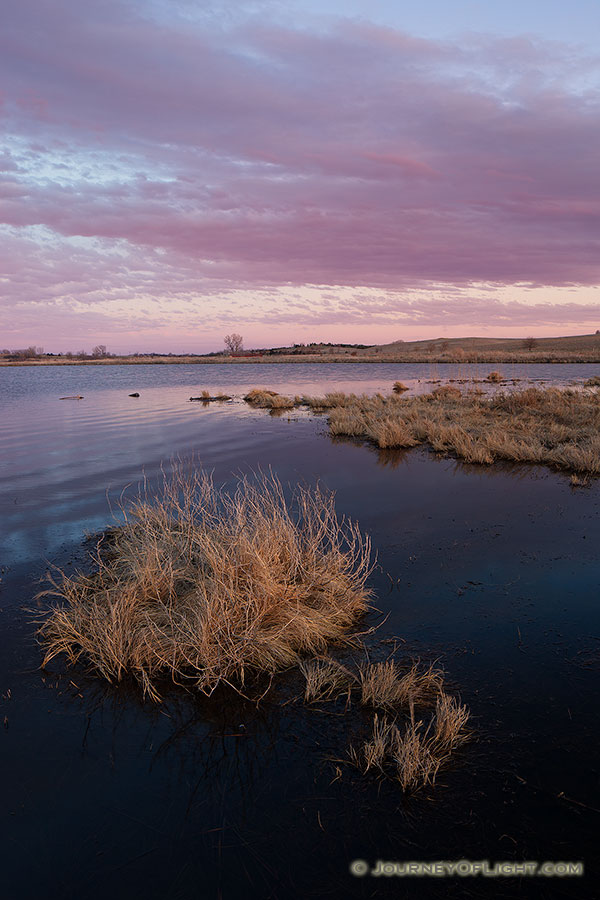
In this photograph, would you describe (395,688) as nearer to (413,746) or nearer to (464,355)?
(413,746)

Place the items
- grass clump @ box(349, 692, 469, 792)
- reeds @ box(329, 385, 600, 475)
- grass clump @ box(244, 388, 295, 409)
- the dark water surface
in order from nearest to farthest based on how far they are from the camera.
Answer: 1. the dark water surface
2. grass clump @ box(349, 692, 469, 792)
3. reeds @ box(329, 385, 600, 475)
4. grass clump @ box(244, 388, 295, 409)

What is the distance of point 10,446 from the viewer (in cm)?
1758

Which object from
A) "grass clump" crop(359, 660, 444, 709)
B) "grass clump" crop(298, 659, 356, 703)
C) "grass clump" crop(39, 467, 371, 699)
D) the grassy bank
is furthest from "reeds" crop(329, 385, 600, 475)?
"grass clump" crop(298, 659, 356, 703)

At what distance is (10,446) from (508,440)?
16.5 metres

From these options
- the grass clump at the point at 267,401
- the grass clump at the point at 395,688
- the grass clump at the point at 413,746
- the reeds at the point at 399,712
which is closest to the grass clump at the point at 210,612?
the reeds at the point at 399,712

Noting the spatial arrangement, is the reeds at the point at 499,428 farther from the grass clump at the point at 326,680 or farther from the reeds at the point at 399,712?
the grass clump at the point at 326,680

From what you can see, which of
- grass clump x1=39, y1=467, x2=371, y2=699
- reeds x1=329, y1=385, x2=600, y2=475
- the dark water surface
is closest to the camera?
the dark water surface

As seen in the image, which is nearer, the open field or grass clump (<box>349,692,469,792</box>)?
grass clump (<box>349,692,469,792</box>)

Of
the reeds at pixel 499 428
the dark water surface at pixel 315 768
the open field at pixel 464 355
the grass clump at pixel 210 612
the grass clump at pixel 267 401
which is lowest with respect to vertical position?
the dark water surface at pixel 315 768

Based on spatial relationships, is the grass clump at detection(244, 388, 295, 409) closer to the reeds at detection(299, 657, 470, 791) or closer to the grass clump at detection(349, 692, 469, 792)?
the reeds at detection(299, 657, 470, 791)

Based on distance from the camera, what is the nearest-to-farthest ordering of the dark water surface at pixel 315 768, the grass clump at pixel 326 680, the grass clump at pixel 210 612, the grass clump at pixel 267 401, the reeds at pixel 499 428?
the dark water surface at pixel 315 768, the grass clump at pixel 326 680, the grass clump at pixel 210 612, the reeds at pixel 499 428, the grass clump at pixel 267 401

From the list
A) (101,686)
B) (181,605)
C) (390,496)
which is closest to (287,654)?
(181,605)

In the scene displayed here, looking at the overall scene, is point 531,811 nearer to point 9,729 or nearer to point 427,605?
point 427,605

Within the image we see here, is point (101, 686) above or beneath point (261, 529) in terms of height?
beneath
